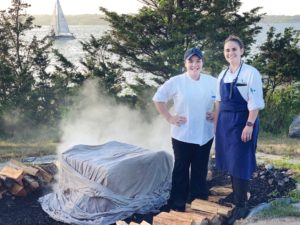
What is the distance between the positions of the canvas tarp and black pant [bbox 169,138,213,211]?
317mm

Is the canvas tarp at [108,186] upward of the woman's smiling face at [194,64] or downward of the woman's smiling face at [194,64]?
downward

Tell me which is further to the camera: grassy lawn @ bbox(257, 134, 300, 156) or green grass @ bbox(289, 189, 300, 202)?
grassy lawn @ bbox(257, 134, 300, 156)

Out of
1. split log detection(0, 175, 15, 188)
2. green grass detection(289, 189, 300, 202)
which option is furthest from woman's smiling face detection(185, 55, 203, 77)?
split log detection(0, 175, 15, 188)

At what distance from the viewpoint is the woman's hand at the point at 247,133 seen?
395 cm

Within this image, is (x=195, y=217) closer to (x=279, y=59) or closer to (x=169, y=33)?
(x=169, y=33)

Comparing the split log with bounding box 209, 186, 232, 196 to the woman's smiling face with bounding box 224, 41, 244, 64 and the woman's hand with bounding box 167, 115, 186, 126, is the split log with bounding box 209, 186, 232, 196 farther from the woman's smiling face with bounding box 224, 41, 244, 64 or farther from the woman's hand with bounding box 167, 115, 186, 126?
the woman's smiling face with bounding box 224, 41, 244, 64

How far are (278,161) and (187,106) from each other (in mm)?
2765

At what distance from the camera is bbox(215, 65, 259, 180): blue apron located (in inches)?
157

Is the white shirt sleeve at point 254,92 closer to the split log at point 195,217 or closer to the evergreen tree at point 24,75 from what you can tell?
the split log at point 195,217

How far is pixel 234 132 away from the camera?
160 inches

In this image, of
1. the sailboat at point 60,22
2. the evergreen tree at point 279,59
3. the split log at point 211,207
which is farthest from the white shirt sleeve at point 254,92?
the sailboat at point 60,22

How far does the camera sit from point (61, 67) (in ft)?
43.4

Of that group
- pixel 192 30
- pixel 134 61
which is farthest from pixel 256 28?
pixel 134 61

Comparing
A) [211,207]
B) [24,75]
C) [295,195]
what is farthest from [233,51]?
[24,75]
